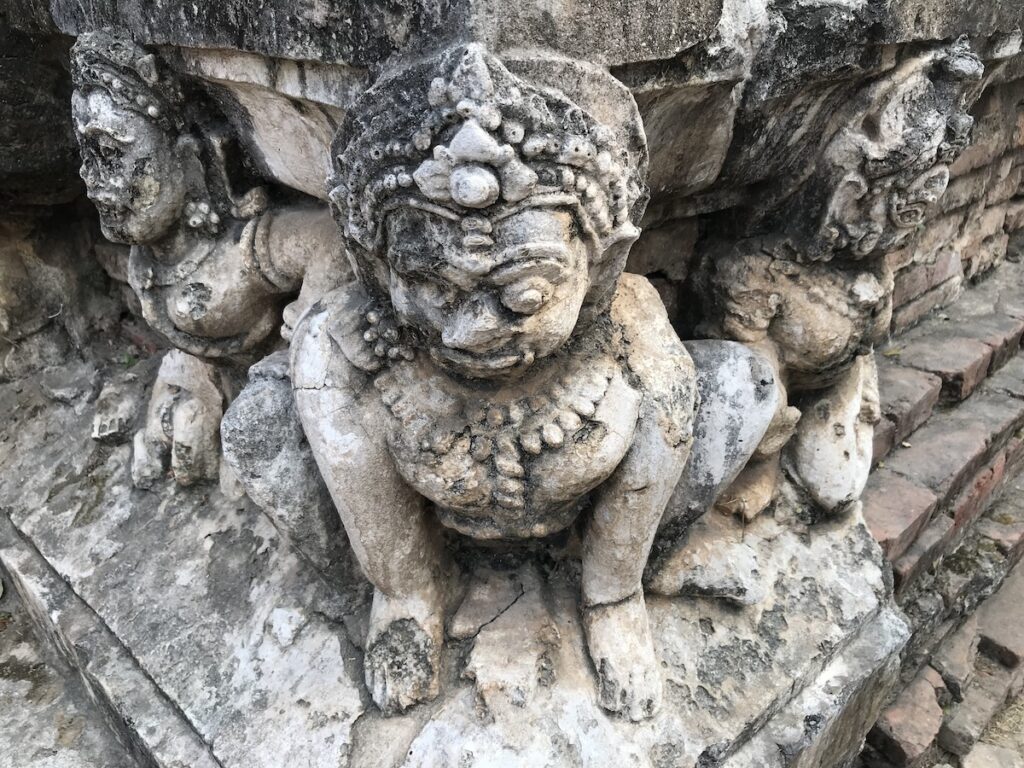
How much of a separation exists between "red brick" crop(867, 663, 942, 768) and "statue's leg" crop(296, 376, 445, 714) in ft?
4.31

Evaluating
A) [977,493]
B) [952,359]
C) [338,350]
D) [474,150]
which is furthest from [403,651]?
[952,359]

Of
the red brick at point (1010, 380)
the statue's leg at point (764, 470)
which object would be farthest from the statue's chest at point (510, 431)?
the red brick at point (1010, 380)

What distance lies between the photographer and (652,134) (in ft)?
4.07

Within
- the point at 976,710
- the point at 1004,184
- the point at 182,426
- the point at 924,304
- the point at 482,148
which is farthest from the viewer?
the point at 1004,184

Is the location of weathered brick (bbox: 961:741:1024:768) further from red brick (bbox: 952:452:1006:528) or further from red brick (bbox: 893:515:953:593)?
red brick (bbox: 952:452:1006:528)

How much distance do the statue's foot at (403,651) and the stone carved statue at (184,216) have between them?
0.54 metres

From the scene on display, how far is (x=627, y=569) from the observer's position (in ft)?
4.52

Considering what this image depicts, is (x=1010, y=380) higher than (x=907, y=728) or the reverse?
higher

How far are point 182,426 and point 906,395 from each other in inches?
79.0

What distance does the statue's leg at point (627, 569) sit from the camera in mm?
1286

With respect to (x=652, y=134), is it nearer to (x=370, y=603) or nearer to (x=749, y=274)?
(x=749, y=274)

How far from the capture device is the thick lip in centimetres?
106

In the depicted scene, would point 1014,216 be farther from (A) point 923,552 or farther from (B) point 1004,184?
(A) point 923,552

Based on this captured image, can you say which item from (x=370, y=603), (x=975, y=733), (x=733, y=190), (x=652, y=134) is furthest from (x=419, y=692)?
(x=975, y=733)
